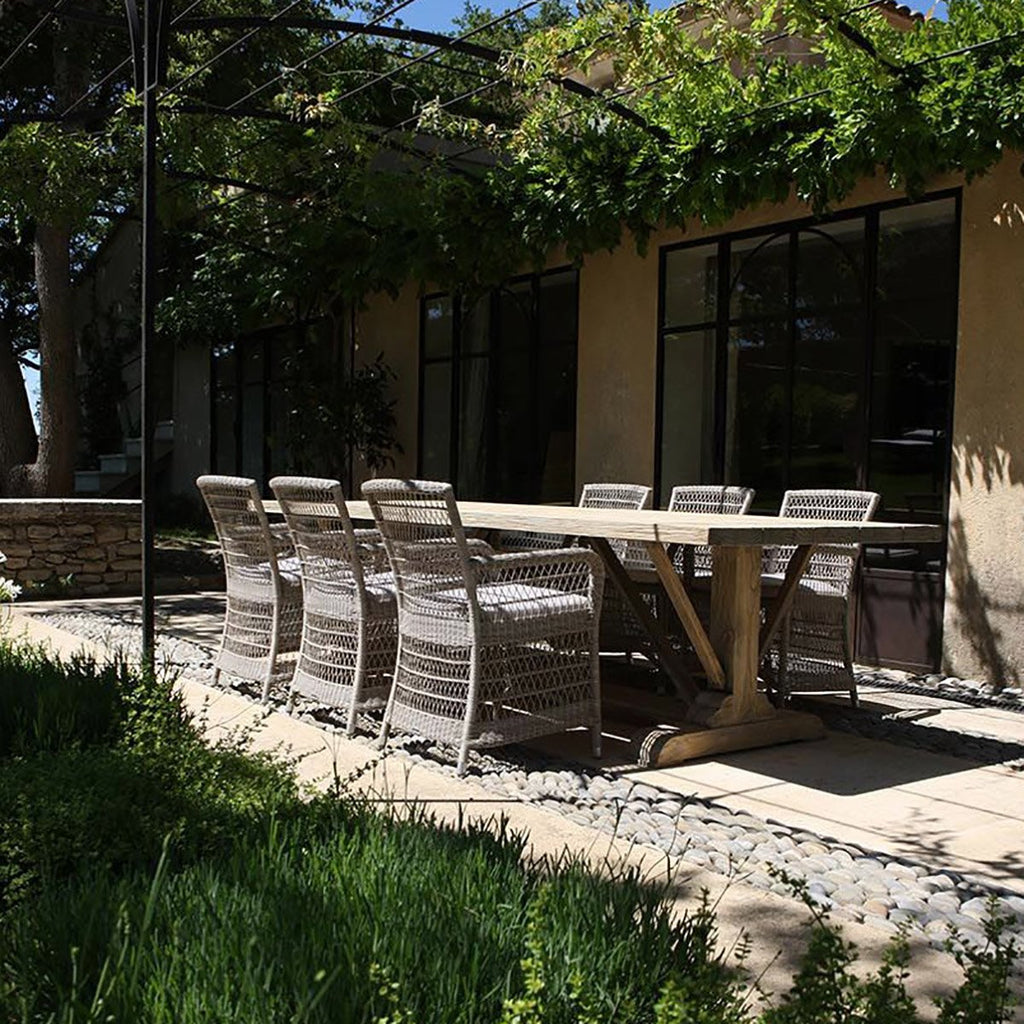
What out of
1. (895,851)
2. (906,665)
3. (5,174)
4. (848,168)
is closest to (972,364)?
(848,168)

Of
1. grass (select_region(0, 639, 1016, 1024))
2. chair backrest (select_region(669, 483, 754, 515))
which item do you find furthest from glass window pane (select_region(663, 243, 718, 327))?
grass (select_region(0, 639, 1016, 1024))

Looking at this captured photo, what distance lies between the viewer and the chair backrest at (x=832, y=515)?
5.20 m

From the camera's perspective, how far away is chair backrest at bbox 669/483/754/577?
6062 mm

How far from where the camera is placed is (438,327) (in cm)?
1059

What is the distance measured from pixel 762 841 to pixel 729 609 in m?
1.29

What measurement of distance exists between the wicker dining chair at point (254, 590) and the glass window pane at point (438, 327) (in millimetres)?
5183

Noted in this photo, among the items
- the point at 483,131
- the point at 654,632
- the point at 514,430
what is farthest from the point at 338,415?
the point at 654,632

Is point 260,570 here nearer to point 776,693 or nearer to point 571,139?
point 776,693

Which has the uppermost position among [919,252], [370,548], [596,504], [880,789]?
[919,252]

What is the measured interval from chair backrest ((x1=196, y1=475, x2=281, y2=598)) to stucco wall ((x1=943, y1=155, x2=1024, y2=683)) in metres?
3.68

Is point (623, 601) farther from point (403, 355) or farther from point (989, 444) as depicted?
point (403, 355)

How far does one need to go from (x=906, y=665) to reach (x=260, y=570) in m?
3.68

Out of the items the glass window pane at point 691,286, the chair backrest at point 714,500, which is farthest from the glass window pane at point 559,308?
the chair backrest at point 714,500

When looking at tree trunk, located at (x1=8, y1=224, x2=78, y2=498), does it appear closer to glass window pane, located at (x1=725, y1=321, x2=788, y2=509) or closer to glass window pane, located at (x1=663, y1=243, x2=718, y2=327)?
glass window pane, located at (x1=663, y1=243, x2=718, y2=327)
